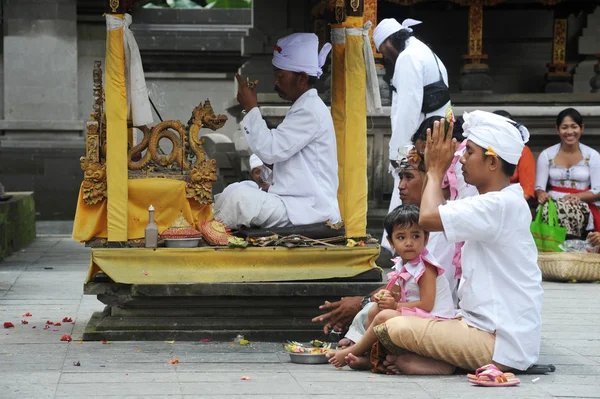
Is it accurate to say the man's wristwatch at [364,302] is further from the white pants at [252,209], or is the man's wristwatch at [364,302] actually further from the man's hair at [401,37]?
the man's hair at [401,37]

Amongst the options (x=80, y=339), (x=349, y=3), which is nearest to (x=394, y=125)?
(x=349, y=3)

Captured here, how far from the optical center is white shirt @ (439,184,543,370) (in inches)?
220

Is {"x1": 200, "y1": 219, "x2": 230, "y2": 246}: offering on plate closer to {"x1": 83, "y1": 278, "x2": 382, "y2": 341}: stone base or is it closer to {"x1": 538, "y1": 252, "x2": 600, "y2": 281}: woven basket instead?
{"x1": 83, "y1": 278, "x2": 382, "y2": 341}: stone base

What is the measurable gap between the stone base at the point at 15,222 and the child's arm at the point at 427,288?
6.60 metres

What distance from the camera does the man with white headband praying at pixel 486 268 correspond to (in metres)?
5.60

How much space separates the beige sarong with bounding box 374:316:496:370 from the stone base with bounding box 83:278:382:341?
1165 mm

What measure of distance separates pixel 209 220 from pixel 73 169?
975 centimetres

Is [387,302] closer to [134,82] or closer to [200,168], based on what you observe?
[200,168]

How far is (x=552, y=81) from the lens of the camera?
1548cm

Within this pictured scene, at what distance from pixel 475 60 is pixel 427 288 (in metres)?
9.43

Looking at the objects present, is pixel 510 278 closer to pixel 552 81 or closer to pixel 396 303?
pixel 396 303

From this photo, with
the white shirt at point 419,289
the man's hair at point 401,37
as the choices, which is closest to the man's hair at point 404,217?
the white shirt at point 419,289

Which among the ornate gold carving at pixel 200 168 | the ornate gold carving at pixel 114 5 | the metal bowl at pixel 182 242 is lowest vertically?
the metal bowl at pixel 182 242

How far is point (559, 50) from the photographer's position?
15359 mm
